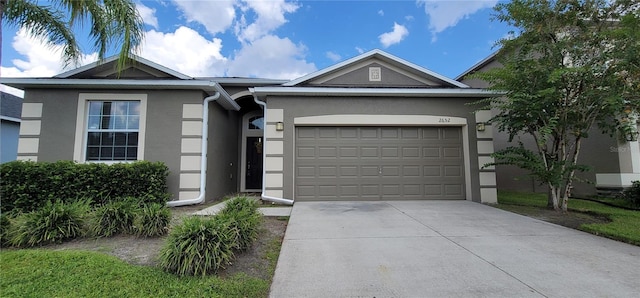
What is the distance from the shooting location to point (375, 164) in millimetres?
8562

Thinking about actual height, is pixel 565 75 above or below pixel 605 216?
above

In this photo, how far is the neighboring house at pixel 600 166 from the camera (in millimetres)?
10078

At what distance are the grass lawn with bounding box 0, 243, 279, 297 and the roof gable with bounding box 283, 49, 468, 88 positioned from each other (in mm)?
6662

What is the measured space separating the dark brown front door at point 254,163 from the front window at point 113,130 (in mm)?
4518

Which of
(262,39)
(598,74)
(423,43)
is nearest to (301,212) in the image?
(598,74)

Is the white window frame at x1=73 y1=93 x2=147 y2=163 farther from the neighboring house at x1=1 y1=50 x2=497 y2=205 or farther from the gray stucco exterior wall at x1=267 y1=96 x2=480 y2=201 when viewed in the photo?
the gray stucco exterior wall at x1=267 y1=96 x2=480 y2=201

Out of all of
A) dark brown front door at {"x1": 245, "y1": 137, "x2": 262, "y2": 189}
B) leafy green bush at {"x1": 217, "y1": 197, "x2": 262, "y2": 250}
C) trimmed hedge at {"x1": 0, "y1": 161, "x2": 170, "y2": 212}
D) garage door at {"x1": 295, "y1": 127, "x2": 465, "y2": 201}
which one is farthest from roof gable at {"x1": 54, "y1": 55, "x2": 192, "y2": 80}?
leafy green bush at {"x1": 217, "y1": 197, "x2": 262, "y2": 250}

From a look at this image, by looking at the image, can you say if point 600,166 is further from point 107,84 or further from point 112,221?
point 107,84

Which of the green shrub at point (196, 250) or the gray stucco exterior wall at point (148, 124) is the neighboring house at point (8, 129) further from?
the green shrub at point (196, 250)

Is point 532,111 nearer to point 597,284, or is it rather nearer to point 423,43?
point 597,284

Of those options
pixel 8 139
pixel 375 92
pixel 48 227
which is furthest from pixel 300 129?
pixel 8 139

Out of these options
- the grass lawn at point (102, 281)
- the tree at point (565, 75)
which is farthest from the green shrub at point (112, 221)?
the tree at point (565, 75)

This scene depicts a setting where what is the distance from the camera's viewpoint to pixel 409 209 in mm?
7121

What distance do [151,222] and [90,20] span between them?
4.68 m
